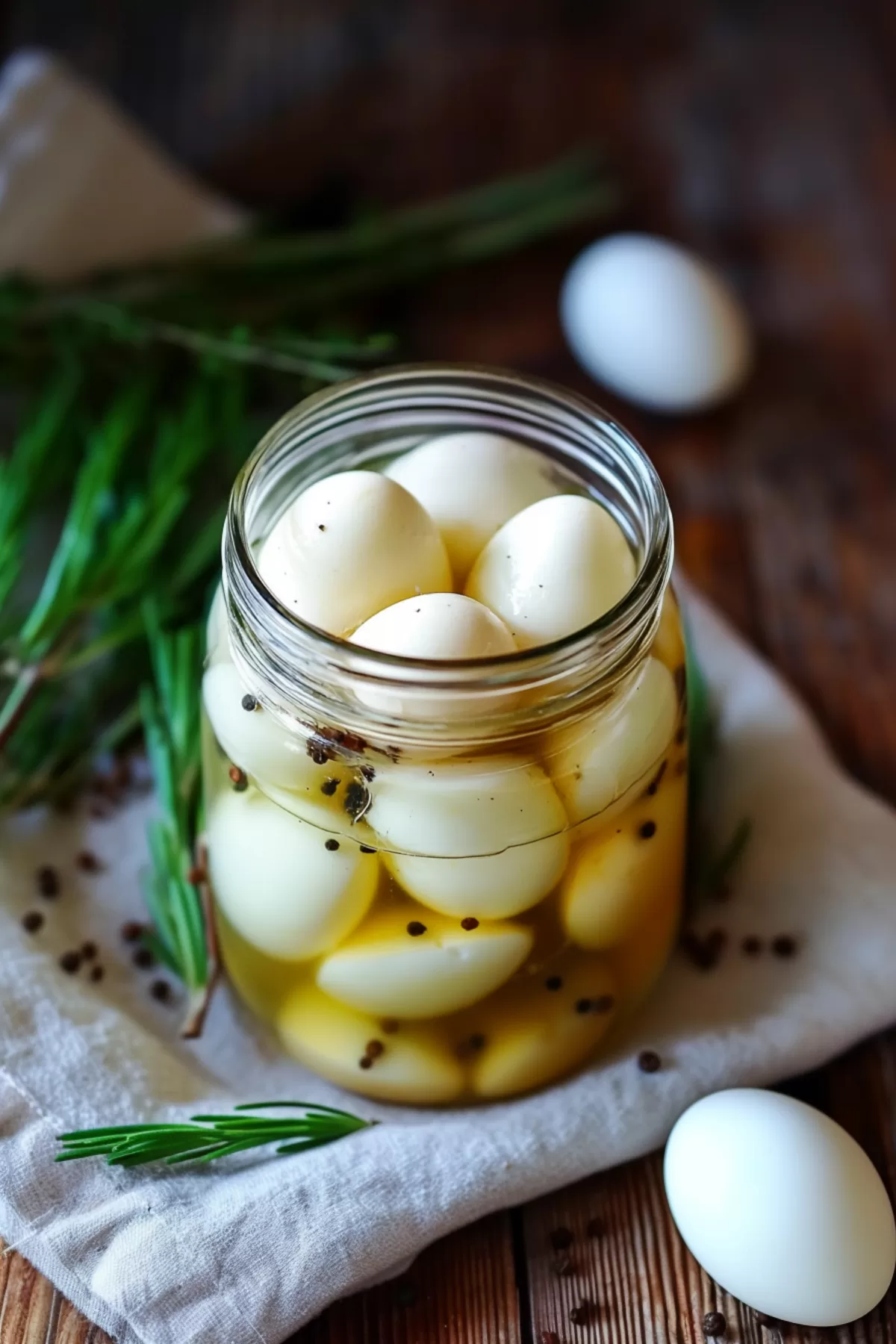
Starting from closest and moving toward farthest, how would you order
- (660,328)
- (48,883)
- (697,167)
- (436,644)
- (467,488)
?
(436,644)
(467,488)
(48,883)
(660,328)
(697,167)

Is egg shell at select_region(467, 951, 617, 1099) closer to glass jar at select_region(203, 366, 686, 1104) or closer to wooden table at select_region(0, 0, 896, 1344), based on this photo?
glass jar at select_region(203, 366, 686, 1104)

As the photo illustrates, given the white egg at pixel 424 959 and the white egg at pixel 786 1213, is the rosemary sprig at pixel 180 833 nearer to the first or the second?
the white egg at pixel 424 959

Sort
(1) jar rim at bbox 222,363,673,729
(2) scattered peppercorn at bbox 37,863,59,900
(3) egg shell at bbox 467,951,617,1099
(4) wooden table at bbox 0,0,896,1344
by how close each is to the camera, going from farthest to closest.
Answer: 1. (4) wooden table at bbox 0,0,896,1344
2. (2) scattered peppercorn at bbox 37,863,59,900
3. (3) egg shell at bbox 467,951,617,1099
4. (1) jar rim at bbox 222,363,673,729

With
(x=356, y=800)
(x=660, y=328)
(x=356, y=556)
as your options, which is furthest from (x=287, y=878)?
(x=660, y=328)

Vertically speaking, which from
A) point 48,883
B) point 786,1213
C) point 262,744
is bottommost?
point 786,1213

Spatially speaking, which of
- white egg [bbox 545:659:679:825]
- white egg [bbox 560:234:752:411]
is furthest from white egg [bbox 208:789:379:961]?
white egg [bbox 560:234:752:411]

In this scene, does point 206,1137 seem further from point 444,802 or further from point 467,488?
point 467,488

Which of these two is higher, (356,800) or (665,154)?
(356,800)

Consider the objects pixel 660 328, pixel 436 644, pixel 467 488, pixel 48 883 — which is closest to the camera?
pixel 436 644
